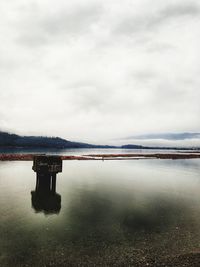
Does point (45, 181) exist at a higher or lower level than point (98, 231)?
higher

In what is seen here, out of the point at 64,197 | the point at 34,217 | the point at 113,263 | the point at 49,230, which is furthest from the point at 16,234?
the point at 64,197

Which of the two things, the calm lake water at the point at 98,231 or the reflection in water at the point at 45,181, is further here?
the reflection in water at the point at 45,181

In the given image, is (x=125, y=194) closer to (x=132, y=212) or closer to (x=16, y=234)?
(x=132, y=212)

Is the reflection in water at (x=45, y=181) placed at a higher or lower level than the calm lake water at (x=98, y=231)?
higher

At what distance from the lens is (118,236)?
1006cm

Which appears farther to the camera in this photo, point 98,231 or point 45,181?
point 45,181

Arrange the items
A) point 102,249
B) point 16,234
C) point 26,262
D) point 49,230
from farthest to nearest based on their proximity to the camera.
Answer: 1. point 49,230
2. point 16,234
3. point 102,249
4. point 26,262

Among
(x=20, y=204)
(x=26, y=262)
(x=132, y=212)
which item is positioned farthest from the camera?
(x=20, y=204)

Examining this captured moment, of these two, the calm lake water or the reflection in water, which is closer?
the calm lake water

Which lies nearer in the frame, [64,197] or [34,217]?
[34,217]

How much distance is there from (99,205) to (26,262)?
27.1 ft

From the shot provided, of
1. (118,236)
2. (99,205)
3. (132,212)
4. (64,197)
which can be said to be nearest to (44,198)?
(64,197)

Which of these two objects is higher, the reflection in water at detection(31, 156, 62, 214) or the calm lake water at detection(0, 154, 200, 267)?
the reflection in water at detection(31, 156, 62, 214)

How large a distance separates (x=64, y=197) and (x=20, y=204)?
3.49 m
